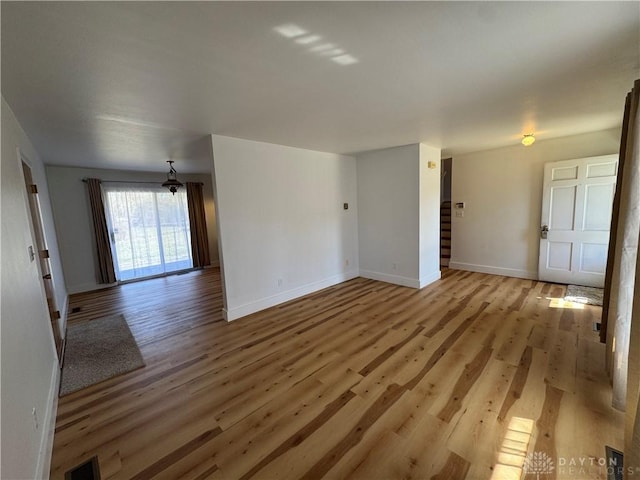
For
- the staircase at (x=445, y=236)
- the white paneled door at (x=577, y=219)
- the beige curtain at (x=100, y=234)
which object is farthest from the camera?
the staircase at (x=445, y=236)

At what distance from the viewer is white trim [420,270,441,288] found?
4543mm

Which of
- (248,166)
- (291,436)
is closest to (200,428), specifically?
(291,436)

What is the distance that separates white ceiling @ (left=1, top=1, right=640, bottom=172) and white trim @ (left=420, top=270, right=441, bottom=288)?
249 centimetres

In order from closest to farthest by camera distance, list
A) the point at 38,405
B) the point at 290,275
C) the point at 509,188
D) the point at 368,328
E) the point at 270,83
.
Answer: the point at 38,405 < the point at 270,83 < the point at 368,328 < the point at 290,275 < the point at 509,188

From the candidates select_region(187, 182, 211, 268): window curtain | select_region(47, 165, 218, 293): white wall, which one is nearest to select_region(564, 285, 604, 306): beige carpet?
select_region(187, 182, 211, 268): window curtain

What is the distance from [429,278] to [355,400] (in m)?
3.24

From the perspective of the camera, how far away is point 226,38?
1.44 m

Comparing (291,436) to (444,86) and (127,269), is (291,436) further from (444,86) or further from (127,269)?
(127,269)

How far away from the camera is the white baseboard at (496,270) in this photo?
4.80m

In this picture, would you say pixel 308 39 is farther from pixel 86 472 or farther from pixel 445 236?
pixel 445 236

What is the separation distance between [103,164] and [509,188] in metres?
7.54

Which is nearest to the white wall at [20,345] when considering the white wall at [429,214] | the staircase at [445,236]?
the white wall at [429,214]

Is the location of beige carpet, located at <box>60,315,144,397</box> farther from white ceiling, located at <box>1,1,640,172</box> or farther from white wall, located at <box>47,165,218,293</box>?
white ceiling, located at <box>1,1,640,172</box>

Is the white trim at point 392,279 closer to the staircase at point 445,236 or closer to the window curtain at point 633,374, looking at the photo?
the staircase at point 445,236
